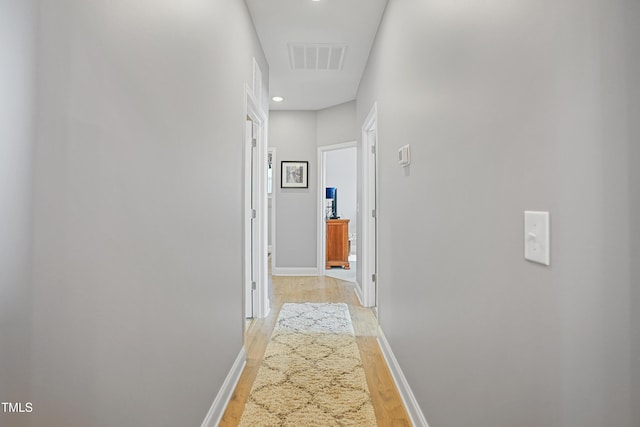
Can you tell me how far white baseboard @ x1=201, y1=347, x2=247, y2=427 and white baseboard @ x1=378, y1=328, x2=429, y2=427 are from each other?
996 mm

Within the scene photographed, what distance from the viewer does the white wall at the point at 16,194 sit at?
63 cm

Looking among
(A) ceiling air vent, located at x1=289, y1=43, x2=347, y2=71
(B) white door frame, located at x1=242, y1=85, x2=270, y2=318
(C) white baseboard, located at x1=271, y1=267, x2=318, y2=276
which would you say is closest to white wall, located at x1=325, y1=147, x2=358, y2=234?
(C) white baseboard, located at x1=271, y1=267, x2=318, y2=276

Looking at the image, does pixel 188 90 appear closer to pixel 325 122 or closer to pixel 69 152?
pixel 69 152

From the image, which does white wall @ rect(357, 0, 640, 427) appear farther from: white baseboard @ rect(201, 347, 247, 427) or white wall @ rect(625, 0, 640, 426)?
white baseboard @ rect(201, 347, 247, 427)

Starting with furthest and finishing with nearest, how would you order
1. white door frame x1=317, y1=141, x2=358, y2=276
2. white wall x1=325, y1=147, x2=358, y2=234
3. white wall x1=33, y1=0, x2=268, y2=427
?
white wall x1=325, y1=147, x2=358, y2=234 < white door frame x1=317, y1=141, x2=358, y2=276 < white wall x1=33, y1=0, x2=268, y2=427

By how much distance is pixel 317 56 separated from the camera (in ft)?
12.0

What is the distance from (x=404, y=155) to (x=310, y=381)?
1512mm

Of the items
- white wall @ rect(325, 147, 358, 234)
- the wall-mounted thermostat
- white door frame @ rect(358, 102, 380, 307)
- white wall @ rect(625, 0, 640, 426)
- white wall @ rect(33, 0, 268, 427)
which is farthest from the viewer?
white wall @ rect(325, 147, 358, 234)

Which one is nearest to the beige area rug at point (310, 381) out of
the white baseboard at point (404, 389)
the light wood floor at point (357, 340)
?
the light wood floor at point (357, 340)

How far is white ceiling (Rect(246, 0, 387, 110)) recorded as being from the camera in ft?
9.03

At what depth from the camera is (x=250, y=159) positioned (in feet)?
11.6

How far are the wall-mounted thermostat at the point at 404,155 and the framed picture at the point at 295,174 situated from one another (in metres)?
3.63

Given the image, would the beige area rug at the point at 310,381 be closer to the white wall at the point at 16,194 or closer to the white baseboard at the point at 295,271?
the white wall at the point at 16,194

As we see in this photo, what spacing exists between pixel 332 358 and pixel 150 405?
1709 mm
